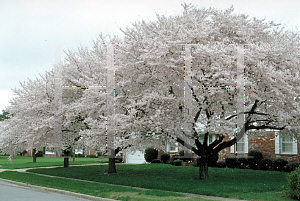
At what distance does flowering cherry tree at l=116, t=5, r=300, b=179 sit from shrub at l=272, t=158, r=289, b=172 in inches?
302

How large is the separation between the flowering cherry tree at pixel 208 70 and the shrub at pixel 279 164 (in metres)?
7.68

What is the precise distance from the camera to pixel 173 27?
1381 centimetres

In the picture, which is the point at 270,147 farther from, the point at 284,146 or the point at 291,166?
the point at 291,166

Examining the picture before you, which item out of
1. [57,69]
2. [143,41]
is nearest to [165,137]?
[143,41]

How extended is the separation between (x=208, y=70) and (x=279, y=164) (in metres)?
12.2

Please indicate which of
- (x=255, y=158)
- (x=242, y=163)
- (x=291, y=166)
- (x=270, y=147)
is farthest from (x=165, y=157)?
(x=291, y=166)

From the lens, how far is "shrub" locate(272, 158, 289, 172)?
847 inches

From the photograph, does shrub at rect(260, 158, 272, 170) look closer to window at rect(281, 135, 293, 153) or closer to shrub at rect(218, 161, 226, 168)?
window at rect(281, 135, 293, 153)

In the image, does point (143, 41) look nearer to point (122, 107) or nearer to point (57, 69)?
point (122, 107)

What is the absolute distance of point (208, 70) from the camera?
510 inches

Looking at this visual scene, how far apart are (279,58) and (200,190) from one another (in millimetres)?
6119

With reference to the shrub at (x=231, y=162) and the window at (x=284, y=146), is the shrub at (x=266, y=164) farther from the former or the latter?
the shrub at (x=231, y=162)

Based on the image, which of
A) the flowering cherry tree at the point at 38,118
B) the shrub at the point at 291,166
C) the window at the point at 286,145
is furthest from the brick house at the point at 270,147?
the flowering cherry tree at the point at 38,118

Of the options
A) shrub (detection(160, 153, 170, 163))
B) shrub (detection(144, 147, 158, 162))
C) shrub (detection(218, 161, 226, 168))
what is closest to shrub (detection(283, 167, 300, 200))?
shrub (detection(218, 161, 226, 168))
